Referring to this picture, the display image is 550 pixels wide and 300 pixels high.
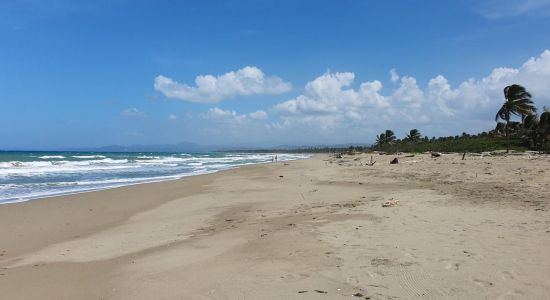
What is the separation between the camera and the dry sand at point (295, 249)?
5.11 metres

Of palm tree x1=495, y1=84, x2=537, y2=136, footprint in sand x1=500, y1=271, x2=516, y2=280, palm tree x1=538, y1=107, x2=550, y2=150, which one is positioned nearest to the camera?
footprint in sand x1=500, y1=271, x2=516, y2=280

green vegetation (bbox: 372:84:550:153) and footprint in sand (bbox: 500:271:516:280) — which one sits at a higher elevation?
green vegetation (bbox: 372:84:550:153)

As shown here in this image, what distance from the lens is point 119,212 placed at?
1356 cm

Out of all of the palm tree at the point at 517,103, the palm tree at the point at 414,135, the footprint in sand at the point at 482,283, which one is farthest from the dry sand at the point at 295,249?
the palm tree at the point at 414,135

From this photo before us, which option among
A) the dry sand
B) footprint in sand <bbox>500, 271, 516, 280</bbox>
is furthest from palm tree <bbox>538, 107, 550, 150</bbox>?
footprint in sand <bbox>500, 271, 516, 280</bbox>

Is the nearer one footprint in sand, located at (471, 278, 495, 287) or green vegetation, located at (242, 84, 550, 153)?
footprint in sand, located at (471, 278, 495, 287)

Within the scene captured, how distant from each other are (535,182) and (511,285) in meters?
11.4

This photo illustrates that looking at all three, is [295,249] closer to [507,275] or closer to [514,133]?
[507,275]

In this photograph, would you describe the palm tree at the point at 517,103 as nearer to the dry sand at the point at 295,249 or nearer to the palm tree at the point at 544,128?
the palm tree at the point at 544,128

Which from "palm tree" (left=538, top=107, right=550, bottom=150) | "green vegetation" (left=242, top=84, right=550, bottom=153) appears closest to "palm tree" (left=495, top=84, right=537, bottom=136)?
"green vegetation" (left=242, top=84, right=550, bottom=153)

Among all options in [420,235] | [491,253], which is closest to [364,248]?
[420,235]

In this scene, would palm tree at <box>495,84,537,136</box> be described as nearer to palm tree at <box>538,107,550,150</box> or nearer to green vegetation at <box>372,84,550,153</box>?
green vegetation at <box>372,84,550,153</box>

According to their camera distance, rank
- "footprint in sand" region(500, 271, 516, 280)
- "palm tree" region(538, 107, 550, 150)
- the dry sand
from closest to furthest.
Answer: "footprint in sand" region(500, 271, 516, 280) < the dry sand < "palm tree" region(538, 107, 550, 150)

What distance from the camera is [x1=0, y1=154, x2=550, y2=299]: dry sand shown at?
5109 mm
